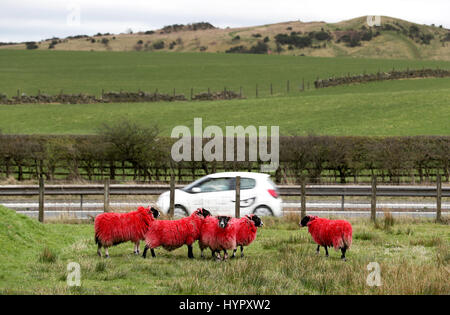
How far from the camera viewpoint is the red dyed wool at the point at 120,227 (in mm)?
13227

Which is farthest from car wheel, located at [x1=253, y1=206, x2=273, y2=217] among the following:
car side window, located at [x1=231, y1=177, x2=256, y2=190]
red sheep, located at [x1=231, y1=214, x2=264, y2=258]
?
red sheep, located at [x1=231, y1=214, x2=264, y2=258]

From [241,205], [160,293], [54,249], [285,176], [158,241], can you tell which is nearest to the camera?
[160,293]

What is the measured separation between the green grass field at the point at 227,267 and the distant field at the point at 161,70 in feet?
203

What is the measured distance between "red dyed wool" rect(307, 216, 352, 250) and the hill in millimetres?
136433

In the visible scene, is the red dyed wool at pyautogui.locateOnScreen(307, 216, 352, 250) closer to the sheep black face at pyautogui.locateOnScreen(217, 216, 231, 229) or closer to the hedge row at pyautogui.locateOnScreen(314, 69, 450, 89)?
the sheep black face at pyautogui.locateOnScreen(217, 216, 231, 229)

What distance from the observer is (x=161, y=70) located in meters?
95.2

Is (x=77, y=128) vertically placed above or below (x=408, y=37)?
below

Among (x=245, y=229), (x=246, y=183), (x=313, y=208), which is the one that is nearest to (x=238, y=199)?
(x=246, y=183)

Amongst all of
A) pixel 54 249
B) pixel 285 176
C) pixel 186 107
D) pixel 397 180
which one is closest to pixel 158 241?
pixel 54 249

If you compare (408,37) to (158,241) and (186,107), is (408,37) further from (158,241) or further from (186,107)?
(158,241)
